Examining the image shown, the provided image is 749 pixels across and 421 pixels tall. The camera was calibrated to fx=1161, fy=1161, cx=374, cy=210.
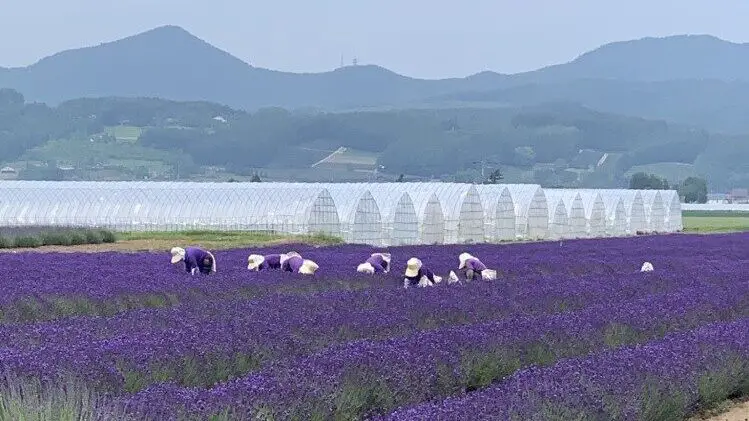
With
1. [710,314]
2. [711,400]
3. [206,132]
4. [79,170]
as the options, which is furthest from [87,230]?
[206,132]

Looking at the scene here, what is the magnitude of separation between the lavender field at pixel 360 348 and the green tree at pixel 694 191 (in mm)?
89110

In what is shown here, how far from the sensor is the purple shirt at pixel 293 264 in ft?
54.3

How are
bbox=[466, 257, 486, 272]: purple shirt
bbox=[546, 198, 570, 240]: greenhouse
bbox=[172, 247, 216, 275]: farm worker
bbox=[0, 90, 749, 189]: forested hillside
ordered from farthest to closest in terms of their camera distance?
bbox=[0, 90, 749, 189]: forested hillside
bbox=[546, 198, 570, 240]: greenhouse
bbox=[466, 257, 486, 272]: purple shirt
bbox=[172, 247, 216, 275]: farm worker

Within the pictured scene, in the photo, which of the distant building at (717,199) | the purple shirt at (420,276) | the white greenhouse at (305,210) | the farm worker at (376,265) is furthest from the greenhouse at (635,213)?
the distant building at (717,199)

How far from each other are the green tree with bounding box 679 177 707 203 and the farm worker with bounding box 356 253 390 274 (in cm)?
8800

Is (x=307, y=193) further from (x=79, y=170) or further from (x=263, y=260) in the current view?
(x=79, y=170)

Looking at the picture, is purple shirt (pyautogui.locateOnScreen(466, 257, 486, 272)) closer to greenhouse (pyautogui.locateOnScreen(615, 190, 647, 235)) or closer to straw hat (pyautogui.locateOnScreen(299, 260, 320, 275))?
straw hat (pyautogui.locateOnScreen(299, 260, 320, 275))

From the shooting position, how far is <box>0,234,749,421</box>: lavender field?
238 inches

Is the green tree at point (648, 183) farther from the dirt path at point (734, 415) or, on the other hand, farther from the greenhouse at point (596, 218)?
the dirt path at point (734, 415)

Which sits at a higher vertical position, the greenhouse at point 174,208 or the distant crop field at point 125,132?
the distant crop field at point 125,132

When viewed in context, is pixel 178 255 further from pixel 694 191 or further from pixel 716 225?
pixel 694 191

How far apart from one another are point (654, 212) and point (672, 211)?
1940mm

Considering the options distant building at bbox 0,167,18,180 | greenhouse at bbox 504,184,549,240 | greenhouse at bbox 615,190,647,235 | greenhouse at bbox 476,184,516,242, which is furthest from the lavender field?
distant building at bbox 0,167,18,180

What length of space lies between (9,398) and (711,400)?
5.60m
